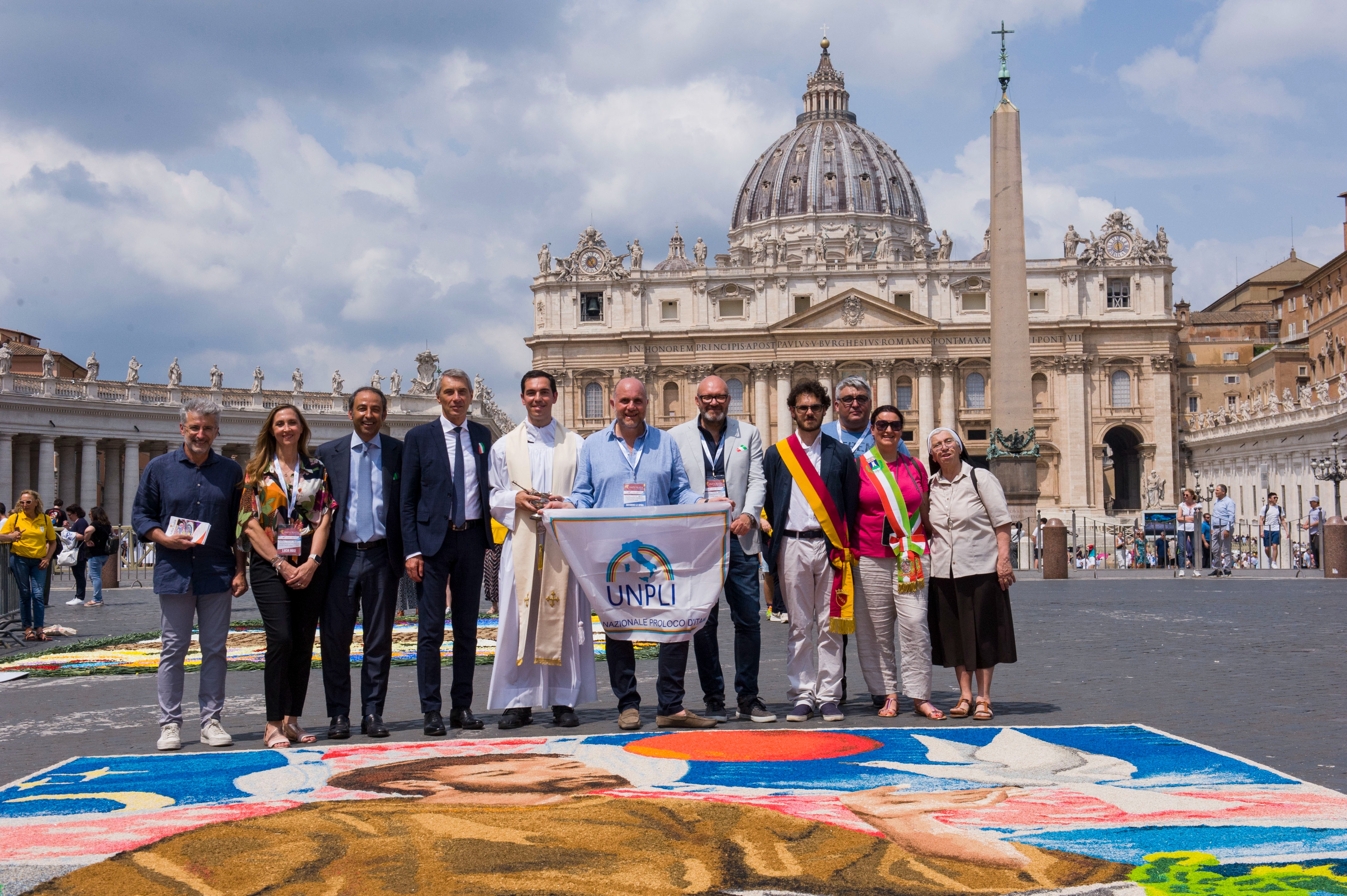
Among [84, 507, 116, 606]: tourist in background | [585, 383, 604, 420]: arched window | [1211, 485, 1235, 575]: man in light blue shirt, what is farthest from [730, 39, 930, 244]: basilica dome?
[84, 507, 116, 606]: tourist in background

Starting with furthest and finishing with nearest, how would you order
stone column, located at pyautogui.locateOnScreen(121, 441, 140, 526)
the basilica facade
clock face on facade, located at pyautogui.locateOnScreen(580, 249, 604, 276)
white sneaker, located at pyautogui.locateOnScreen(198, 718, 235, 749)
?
clock face on facade, located at pyautogui.locateOnScreen(580, 249, 604, 276) < the basilica facade < stone column, located at pyautogui.locateOnScreen(121, 441, 140, 526) < white sneaker, located at pyautogui.locateOnScreen(198, 718, 235, 749)

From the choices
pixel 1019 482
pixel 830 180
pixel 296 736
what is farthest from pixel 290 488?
pixel 830 180

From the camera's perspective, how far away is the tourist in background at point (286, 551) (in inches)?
258

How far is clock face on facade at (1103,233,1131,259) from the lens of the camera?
240ft

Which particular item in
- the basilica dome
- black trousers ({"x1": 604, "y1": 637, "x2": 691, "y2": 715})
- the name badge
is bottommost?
black trousers ({"x1": 604, "y1": 637, "x2": 691, "y2": 715})

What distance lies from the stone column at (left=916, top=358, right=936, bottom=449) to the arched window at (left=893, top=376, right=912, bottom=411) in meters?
0.75

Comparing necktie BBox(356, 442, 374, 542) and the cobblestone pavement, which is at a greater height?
necktie BBox(356, 442, 374, 542)

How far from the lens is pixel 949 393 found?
72.4 metres

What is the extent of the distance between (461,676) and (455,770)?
144 cm

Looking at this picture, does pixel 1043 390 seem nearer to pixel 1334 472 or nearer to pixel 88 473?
pixel 1334 472

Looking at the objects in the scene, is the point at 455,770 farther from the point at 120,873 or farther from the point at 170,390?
the point at 170,390

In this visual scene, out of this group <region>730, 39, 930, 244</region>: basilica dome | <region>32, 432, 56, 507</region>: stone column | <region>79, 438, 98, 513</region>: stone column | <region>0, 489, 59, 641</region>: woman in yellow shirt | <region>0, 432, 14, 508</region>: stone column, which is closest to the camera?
<region>0, 489, 59, 641</region>: woman in yellow shirt

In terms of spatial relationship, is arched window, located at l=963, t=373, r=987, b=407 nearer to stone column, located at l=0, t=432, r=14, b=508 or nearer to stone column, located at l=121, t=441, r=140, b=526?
stone column, located at l=121, t=441, r=140, b=526

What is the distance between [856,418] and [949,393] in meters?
66.6
